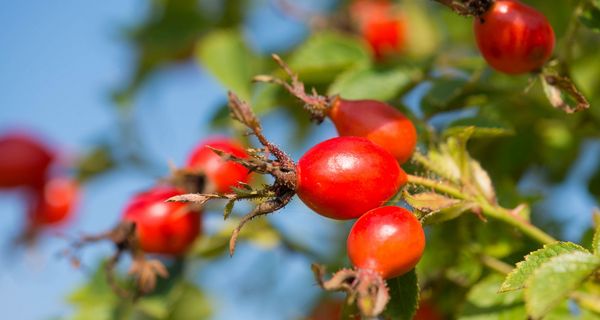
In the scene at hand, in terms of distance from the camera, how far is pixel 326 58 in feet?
6.85

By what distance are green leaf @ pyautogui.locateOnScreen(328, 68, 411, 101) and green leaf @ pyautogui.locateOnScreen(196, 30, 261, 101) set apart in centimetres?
61

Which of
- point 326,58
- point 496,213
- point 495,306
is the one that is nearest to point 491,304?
point 495,306

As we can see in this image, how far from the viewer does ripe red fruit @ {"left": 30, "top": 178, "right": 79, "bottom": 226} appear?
3.29 m

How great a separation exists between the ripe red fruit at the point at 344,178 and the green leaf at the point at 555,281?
29 cm

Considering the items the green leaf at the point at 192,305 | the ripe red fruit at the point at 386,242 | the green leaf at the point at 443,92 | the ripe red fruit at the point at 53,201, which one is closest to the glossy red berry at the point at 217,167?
the green leaf at the point at 443,92

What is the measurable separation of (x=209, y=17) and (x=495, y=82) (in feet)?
5.55

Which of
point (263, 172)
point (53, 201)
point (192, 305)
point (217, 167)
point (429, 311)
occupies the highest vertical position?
point (263, 172)

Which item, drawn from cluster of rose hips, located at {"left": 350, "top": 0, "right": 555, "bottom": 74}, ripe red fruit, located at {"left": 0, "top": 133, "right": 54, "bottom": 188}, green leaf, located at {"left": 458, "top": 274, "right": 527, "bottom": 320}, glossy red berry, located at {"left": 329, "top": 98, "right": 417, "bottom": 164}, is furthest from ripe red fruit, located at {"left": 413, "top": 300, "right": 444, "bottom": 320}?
ripe red fruit, located at {"left": 0, "top": 133, "right": 54, "bottom": 188}

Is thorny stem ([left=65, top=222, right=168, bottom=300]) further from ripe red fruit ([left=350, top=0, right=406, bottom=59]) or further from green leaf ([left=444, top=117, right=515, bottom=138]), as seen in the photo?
ripe red fruit ([left=350, top=0, right=406, bottom=59])

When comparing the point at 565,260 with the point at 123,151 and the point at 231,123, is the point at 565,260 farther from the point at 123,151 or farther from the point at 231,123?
the point at 123,151

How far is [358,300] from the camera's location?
115cm

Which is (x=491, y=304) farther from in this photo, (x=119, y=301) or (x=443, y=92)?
(x=119, y=301)

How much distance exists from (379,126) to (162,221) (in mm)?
844

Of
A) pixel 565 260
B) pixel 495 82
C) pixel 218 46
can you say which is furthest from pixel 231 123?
pixel 565 260
